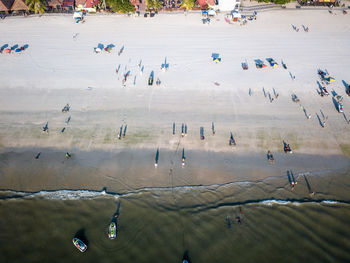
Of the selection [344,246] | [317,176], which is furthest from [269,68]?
[344,246]

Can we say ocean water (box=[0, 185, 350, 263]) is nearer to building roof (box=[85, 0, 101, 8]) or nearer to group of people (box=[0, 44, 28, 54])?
group of people (box=[0, 44, 28, 54])

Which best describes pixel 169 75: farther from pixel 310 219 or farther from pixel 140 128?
pixel 310 219

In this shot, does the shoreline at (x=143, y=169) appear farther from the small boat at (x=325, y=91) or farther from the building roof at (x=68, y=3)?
the building roof at (x=68, y=3)

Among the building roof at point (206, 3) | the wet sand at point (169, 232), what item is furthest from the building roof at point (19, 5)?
the wet sand at point (169, 232)

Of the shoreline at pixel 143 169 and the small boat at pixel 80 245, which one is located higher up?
the shoreline at pixel 143 169

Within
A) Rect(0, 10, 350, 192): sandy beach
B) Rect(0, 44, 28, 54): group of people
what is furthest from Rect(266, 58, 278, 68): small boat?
Rect(0, 44, 28, 54): group of people

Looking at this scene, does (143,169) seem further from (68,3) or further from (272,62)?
(68,3)
